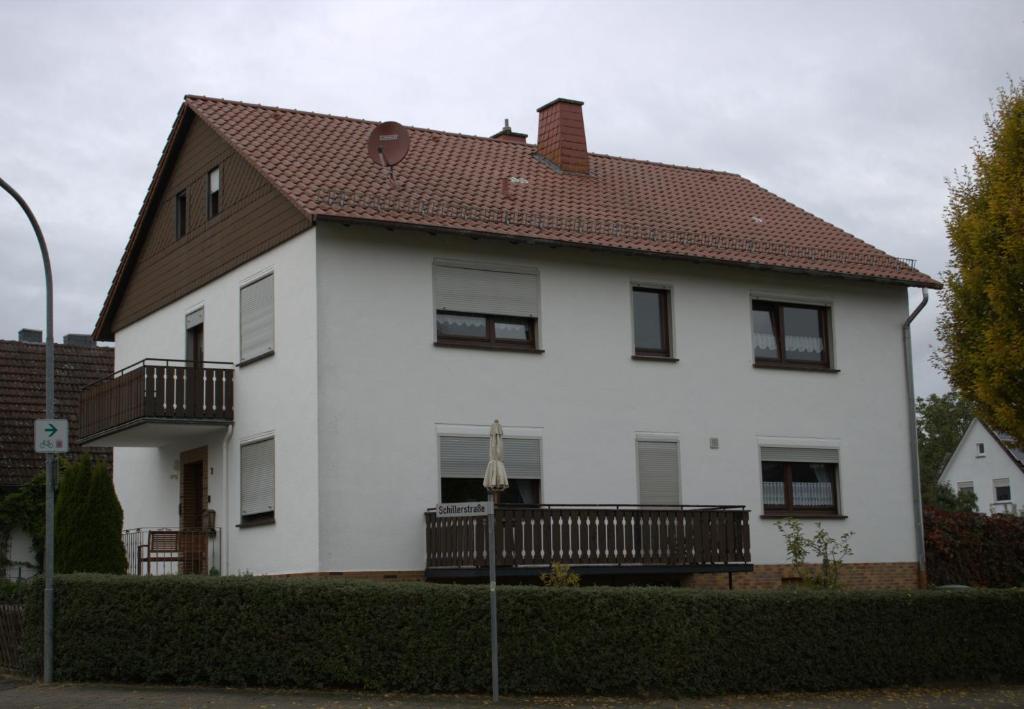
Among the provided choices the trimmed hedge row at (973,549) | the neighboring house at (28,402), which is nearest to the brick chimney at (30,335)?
the neighboring house at (28,402)

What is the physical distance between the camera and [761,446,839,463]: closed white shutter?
24.8 metres

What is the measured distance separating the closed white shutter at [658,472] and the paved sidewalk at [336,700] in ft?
19.4

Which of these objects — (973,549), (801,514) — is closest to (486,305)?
(801,514)

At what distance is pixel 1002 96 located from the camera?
2000 centimetres

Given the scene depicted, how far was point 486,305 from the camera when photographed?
73.8 feet

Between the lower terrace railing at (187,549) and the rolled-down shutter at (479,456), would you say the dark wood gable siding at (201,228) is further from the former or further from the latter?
the lower terrace railing at (187,549)

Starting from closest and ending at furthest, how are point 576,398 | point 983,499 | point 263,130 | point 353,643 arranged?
point 353,643 < point 576,398 < point 263,130 < point 983,499

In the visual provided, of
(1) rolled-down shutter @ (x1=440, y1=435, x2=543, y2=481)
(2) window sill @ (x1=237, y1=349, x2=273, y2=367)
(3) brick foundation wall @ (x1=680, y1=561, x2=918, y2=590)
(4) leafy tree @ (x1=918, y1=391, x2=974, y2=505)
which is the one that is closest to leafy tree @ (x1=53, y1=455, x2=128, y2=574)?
(2) window sill @ (x1=237, y1=349, x2=273, y2=367)

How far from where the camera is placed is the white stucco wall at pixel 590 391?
827 inches

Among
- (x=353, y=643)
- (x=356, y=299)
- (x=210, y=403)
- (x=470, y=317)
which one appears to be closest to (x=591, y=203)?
(x=470, y=317)

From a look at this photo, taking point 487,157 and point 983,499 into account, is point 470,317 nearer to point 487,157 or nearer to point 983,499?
point 487,157

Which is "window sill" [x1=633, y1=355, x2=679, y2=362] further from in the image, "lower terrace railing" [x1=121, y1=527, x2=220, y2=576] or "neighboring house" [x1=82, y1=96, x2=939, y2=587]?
"lower terrace railing" [x1=121, y1=527, x2=220, y2=576]

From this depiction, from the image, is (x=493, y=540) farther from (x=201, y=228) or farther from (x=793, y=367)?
(x=201, y=228)

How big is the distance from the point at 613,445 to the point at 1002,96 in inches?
330
